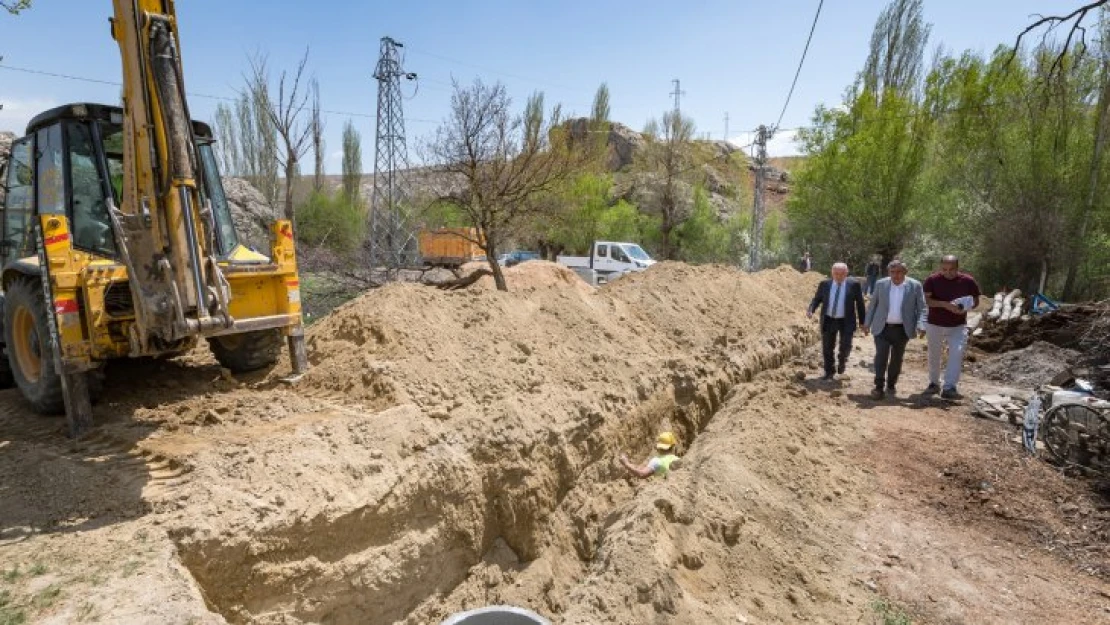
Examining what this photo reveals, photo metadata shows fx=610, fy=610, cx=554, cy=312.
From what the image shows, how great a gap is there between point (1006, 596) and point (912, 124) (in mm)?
23490

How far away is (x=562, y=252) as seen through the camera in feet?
119

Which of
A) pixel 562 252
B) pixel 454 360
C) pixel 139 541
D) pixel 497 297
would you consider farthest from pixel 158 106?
pixel 562 252

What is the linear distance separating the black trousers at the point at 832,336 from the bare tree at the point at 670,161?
25356mm

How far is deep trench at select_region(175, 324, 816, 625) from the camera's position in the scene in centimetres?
370

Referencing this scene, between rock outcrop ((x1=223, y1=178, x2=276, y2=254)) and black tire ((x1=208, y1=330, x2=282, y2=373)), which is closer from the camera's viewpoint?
black tire ((x1=208, y1=330, x2=282, y2=373))

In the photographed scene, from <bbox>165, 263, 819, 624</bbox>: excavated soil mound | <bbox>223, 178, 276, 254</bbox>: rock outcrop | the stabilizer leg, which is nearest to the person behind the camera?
<bbox>165, 263, 819, 624</bbox>: excavated soil mound

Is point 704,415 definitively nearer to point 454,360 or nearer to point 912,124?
point 454,360

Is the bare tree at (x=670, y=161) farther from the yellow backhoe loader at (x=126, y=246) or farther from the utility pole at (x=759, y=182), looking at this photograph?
the yellow backhoe loader at (x=126, y=246)

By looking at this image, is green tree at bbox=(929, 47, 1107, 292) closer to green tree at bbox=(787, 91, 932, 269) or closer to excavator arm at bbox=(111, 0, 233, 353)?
green tree at bbox=(787, 91, 932, 269)

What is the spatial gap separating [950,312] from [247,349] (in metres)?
8.03

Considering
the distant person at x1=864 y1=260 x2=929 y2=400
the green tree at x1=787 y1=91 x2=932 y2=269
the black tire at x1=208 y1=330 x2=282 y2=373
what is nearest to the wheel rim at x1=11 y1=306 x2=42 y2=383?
the black tire at x1=208 y1=330 x2=282 y2=373

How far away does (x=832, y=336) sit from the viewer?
8.25 metres

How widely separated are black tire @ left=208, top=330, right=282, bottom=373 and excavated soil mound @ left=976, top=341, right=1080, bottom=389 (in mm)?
9216

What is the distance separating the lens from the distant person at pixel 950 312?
7.27 meters
